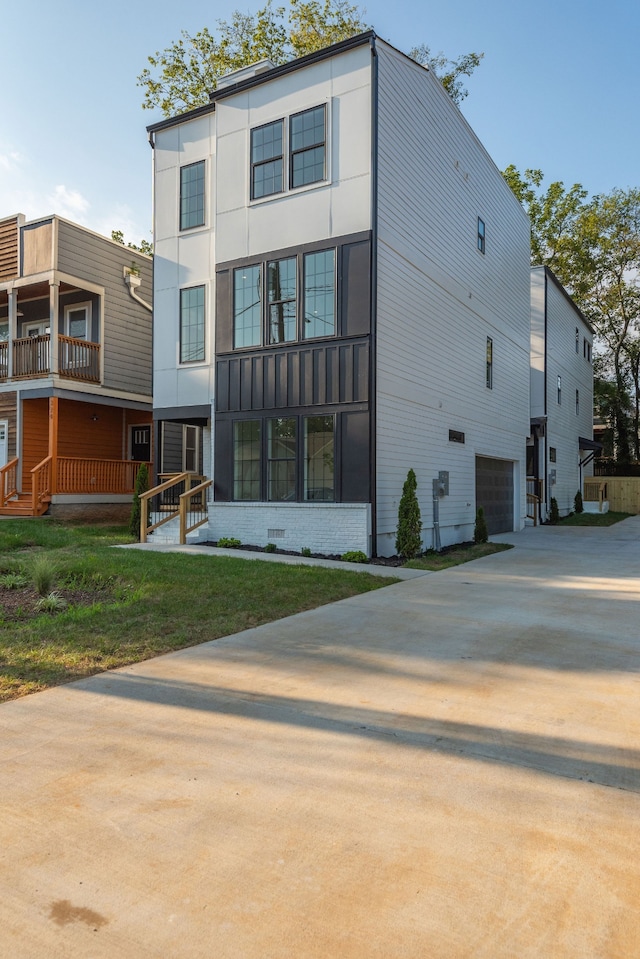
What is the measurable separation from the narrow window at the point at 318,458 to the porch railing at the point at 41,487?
24.2ft

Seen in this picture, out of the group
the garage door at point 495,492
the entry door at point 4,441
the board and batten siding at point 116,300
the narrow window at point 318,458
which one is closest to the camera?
the narrow window at point 318,458

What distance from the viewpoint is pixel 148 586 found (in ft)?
24.1

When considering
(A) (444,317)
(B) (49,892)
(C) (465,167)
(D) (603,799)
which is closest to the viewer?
(B) (49,892)

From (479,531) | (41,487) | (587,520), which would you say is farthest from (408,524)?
(587,520)

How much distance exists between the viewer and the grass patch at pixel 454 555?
34.2 ft

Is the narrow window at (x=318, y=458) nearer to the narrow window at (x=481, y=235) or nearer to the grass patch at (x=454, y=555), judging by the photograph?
the grass patch at (x=454, y=555)

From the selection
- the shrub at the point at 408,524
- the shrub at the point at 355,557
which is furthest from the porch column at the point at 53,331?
the shrub at the point at 408,524

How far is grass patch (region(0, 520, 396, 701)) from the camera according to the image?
15.8 feet

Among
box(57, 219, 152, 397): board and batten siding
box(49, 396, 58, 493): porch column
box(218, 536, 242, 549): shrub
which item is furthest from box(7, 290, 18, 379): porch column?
box(218, 536, 242, 549): shrub

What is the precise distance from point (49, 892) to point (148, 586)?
17.4 ft

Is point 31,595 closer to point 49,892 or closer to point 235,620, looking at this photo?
point 235,620

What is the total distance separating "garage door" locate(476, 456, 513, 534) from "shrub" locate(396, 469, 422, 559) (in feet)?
16.6

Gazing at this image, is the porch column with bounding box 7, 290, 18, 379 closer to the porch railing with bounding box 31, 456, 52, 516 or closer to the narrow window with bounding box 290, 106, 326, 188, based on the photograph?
the porch railing with bounding box 31, 456, 52, 516

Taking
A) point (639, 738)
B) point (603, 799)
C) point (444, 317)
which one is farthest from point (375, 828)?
point (444, 317)
